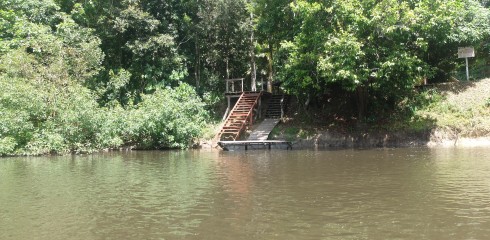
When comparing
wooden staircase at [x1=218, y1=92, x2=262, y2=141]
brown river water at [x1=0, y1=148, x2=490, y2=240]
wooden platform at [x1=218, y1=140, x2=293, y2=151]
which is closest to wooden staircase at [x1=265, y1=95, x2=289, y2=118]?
wooden staircase at [x1=218, y1=92, x2=262, y2=141]

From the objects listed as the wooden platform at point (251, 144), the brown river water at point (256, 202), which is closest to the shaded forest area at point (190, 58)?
the wooden platform at point (251, 144)

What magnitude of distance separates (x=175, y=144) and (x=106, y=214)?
16043 millimetres

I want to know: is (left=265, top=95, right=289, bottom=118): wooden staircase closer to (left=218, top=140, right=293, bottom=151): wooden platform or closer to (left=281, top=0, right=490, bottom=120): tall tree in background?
(left=281, top=0, right=490, bottom=120): tall tree in background

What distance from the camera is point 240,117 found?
26.8 metres

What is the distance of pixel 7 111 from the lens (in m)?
21.9

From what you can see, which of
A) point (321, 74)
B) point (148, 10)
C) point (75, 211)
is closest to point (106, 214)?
point (75, 211)

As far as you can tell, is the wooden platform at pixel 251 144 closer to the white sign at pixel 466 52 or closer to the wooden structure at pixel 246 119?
the wooden structure at pixel 246 119

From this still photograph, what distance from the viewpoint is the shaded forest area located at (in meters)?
20.6

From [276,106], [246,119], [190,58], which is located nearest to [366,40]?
[246,119]

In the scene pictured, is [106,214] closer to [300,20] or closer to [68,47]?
[300,20]

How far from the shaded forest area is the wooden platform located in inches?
87.0

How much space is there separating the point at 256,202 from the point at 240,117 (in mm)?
18068

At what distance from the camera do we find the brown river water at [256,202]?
22.1ft

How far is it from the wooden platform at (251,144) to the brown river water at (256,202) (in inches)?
325
